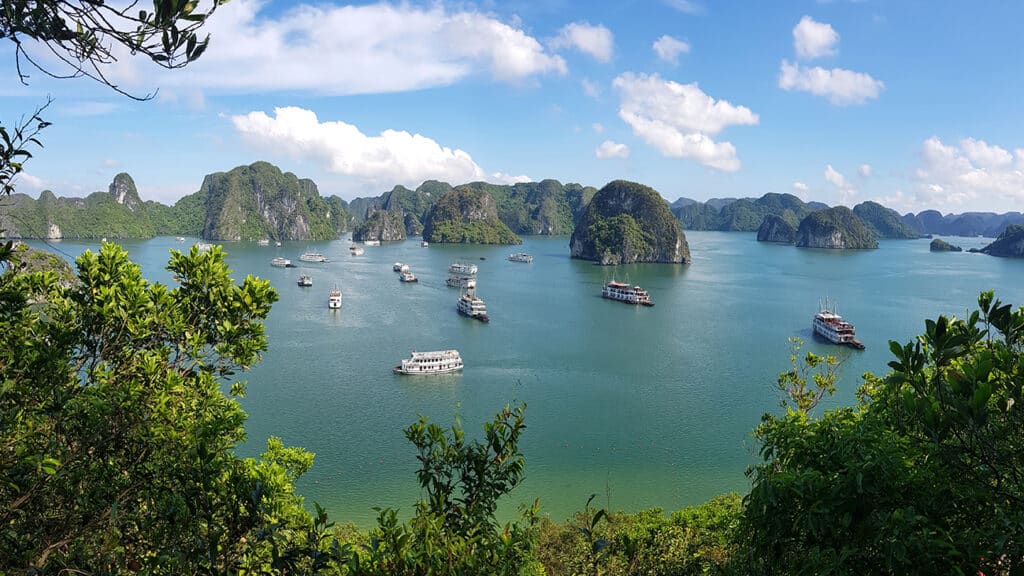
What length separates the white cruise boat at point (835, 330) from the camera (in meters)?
38.5

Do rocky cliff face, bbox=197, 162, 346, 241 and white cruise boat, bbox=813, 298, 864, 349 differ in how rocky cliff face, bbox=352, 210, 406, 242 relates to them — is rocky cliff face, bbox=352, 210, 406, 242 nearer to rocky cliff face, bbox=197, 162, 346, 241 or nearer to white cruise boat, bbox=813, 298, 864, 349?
rocky cliff face, bbox=197, 162, 346, 241

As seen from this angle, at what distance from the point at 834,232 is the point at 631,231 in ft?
230

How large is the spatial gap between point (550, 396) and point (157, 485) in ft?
79.2

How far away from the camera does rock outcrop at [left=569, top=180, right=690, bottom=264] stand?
9731cm

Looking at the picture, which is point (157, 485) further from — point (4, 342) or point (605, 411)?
point (605, 411)

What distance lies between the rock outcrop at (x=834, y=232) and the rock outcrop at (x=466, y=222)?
248 feet

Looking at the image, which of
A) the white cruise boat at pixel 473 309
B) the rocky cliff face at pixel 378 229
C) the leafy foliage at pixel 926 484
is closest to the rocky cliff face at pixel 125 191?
the rocky cliff face at pixel 378 229

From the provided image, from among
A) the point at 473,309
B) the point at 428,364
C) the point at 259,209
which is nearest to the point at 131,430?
the point at 428,364

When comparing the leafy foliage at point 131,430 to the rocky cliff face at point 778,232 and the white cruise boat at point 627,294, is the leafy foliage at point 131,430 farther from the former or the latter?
the rocky cliff face at point 778,232

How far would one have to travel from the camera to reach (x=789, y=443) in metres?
6.17

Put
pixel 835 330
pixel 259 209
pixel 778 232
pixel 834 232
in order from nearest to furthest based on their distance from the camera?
pixel 835 330, pixel 834 232, pixel 259 209, pixel 778 232

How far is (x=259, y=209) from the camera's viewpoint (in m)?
144

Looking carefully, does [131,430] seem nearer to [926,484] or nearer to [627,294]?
[926,484]

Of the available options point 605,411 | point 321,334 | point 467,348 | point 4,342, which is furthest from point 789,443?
point 321,334
